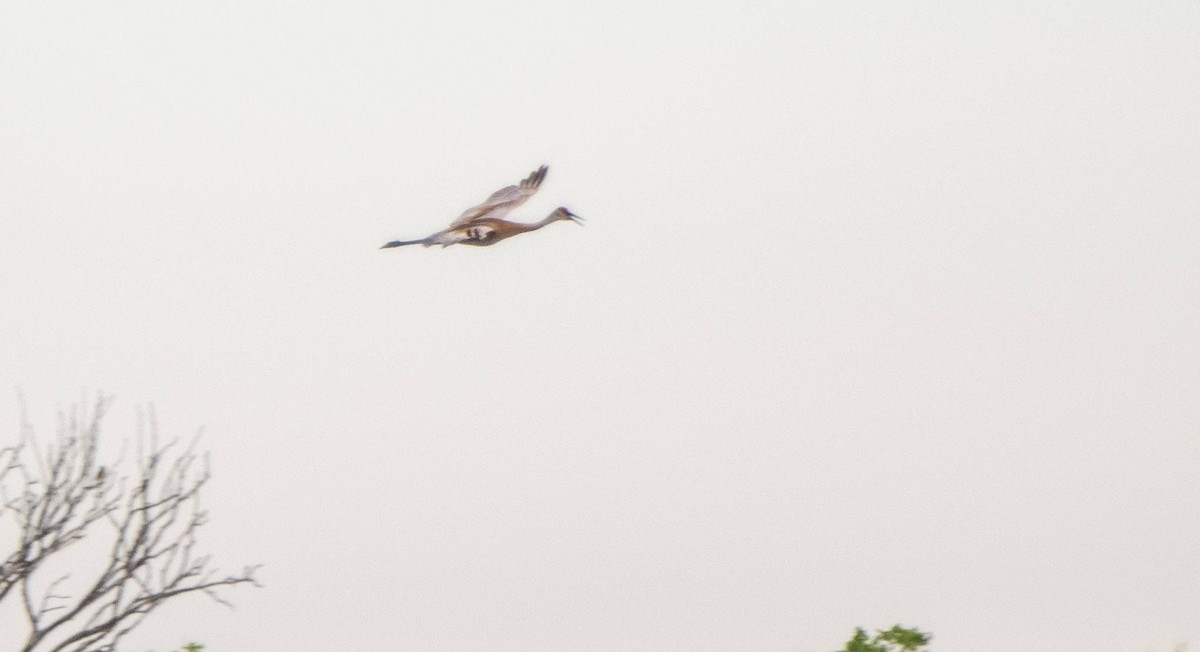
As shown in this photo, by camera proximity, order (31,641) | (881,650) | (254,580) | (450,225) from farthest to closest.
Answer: (450,225) → (881,650) → (254,580) → (31,641)

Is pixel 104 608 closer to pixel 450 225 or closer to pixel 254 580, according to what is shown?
pixel 254 580

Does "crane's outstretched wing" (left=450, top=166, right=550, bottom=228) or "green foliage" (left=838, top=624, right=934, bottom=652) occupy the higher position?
"crane's outstretched wing" (left=450, top=166, right=550, bottom=228)

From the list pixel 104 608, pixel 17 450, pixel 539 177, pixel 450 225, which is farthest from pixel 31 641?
pixel 539 177

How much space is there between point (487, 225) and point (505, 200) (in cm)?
268

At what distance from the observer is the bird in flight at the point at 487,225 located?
60.3ft

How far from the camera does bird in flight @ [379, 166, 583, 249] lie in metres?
18.4

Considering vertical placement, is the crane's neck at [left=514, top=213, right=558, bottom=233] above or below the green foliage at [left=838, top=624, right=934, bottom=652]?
above

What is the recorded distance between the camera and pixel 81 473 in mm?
13336

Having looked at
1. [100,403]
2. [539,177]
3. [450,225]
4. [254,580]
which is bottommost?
[254,580]

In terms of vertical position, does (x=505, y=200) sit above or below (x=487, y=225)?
above

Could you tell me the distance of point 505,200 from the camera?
21.6m

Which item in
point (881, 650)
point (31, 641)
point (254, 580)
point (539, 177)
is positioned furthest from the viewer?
point (539, 177)

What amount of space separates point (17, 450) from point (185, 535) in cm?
143

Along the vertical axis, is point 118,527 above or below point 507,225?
below
